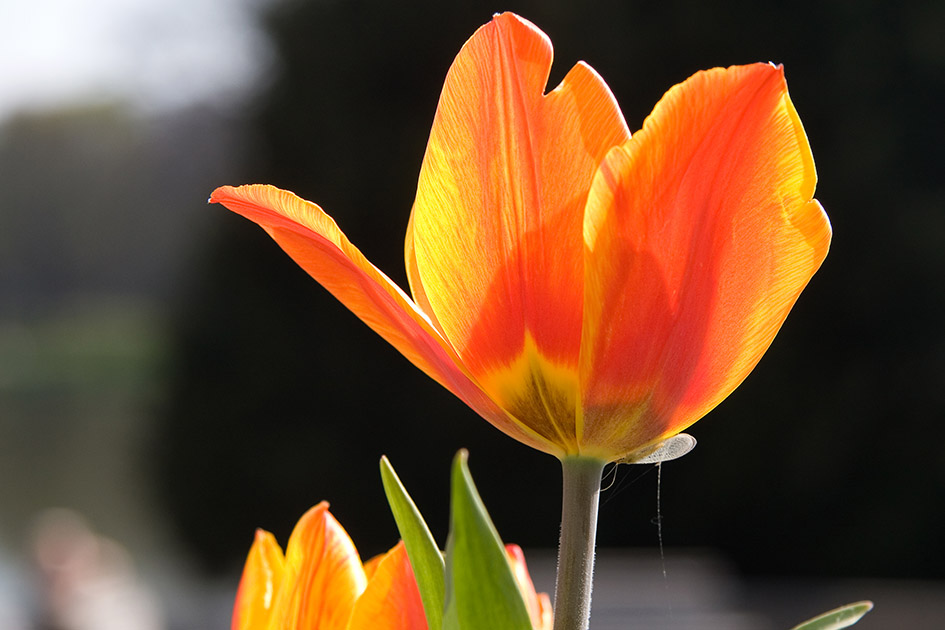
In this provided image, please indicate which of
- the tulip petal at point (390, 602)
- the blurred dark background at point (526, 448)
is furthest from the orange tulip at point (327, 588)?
the blurred dark background at point (526, 448)

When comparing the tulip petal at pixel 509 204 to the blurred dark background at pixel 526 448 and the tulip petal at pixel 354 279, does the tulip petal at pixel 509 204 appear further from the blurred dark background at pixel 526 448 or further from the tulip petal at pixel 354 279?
the blurred dark background at pixel 526 448

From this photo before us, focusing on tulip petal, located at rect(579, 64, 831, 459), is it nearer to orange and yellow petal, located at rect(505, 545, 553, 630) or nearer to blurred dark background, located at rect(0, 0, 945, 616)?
orange and yellow petal, located at rect(505, 545, 553, 630)

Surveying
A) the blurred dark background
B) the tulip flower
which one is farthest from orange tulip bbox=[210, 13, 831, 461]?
the blurred dark background

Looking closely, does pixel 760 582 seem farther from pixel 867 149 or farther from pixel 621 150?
pixel 621 150

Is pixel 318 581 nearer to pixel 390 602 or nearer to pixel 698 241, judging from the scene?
pixel 390 602

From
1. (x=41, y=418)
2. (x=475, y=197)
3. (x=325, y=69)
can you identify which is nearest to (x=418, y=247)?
(x=475, y=197)

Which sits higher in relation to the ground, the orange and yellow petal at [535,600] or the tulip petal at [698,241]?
the tulip petal at [698,241]
